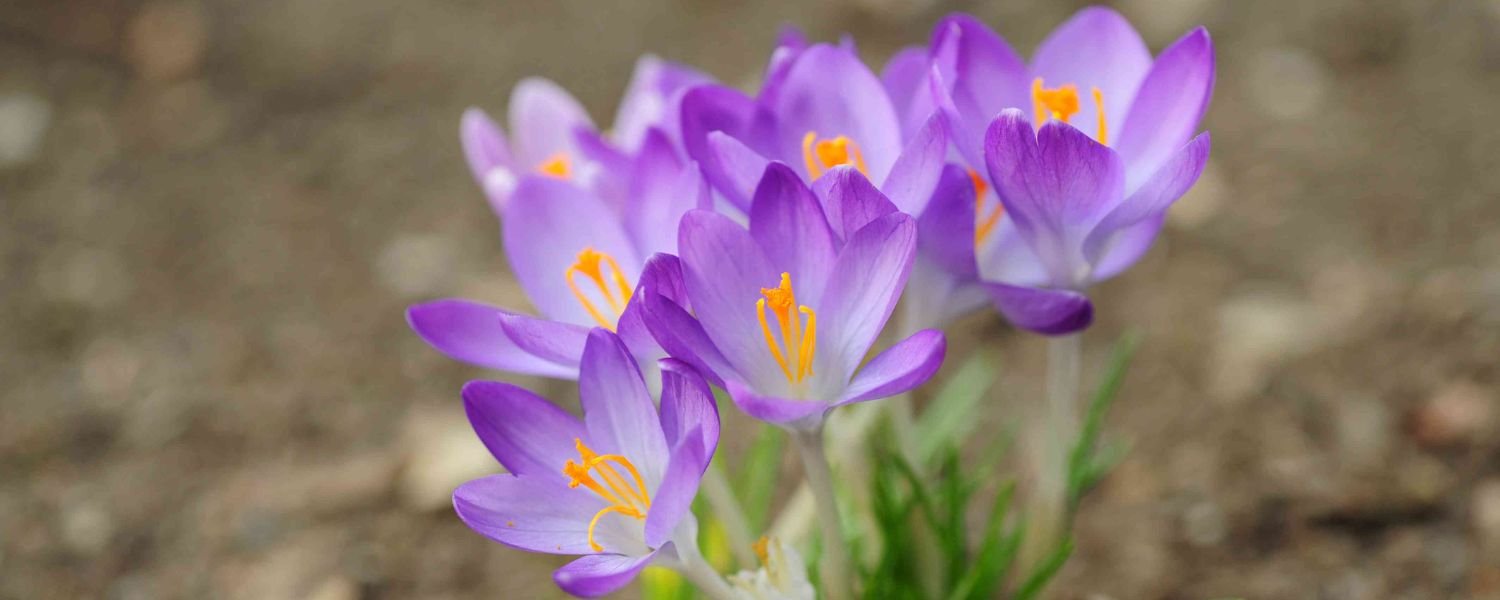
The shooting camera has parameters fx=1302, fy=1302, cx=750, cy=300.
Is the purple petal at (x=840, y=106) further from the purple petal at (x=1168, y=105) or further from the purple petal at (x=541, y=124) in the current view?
the purple petal at (x=541, y=124)

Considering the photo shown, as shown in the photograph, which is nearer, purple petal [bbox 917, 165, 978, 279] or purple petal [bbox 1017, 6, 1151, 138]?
purple petal [bbox 917, 165, 978, 279]

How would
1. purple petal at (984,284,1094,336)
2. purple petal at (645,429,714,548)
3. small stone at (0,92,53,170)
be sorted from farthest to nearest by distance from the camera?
1. small stone at (0,92,53,170)
2. purple petal at (984,284,1094,336)
3. purple petal at (645,429,714,548)

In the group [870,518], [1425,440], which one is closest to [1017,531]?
[870,518]

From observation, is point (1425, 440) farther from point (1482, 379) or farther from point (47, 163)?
point (47, 163)

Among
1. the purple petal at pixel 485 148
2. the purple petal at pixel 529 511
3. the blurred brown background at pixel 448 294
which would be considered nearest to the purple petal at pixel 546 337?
the purple petal at pixel 529 511

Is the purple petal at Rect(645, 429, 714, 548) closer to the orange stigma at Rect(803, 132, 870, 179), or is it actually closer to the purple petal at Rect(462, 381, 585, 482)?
the purple petal at Rect(462, 381, 585, 482)

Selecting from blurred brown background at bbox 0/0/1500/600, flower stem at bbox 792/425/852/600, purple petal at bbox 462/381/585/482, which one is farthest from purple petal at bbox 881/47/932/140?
blurred brown background at bbox 0/0/1500/600
